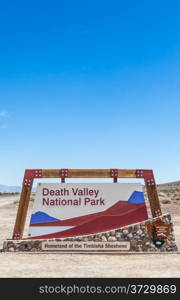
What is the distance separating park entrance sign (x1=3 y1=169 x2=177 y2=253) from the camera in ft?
40.5

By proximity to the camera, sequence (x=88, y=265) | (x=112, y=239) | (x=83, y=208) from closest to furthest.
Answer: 1. (x=88, y=265)
2. (x=112, y=239)
3. (x=83, y=208)

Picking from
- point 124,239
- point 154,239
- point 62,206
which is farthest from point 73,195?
point 154,239

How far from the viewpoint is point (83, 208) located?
12859mm

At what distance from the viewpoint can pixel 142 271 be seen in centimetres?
952

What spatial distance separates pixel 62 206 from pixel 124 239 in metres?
2.33

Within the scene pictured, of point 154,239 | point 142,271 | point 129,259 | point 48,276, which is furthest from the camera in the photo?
point 154,239

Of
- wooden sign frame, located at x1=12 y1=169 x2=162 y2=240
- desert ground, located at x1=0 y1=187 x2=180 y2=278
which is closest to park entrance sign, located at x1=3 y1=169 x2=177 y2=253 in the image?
wooden sign frame, located at x1=12 y1=169 x2=162 y2=240

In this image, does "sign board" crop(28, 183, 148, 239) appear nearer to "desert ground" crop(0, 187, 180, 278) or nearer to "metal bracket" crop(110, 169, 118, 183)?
"metal bracket" crop(110, 169, 118, 183)

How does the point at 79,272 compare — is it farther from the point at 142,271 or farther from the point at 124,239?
the point at 124,239

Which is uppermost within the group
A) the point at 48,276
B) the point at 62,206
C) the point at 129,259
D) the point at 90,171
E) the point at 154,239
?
the point at 90,171

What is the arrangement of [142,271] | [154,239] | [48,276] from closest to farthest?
[48,276]
[142,271]
[154,239]

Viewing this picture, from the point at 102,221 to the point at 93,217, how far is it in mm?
330

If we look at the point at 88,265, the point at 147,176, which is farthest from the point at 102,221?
the point at 88,265

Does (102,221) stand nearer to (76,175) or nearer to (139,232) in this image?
(139,232)
